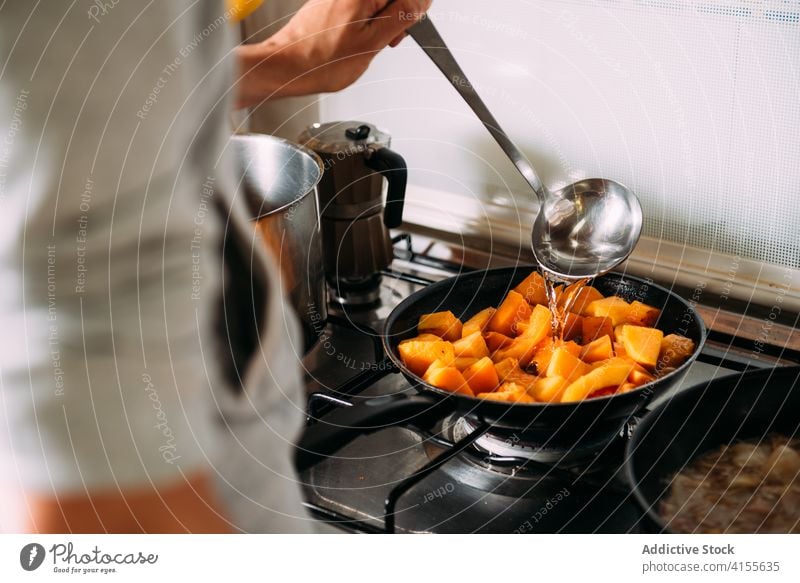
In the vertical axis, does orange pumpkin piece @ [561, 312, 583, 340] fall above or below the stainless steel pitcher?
below

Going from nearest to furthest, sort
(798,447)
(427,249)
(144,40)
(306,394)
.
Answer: (144,40), (798,447), (306,394), (427,249)

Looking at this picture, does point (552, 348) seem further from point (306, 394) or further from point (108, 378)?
point (108, 378)

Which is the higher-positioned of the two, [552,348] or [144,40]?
[144,40]

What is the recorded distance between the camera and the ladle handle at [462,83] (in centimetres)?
66

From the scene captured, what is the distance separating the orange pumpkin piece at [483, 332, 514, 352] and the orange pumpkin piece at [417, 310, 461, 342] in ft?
0.08

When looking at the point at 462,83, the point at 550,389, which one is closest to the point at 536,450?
the point at 550,389

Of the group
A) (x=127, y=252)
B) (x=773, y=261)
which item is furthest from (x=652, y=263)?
(x=127, y=252)

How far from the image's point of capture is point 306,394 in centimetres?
66

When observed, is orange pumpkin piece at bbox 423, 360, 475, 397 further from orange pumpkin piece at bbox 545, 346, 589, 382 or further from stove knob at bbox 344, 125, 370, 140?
stove knob at bbox 344, 125, 370, 140

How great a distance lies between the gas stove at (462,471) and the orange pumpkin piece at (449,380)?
1.0 inches

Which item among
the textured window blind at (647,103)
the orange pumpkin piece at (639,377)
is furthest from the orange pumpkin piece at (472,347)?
the textured window blind at (647,103)

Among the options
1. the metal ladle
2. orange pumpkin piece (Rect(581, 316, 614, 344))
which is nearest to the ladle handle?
the metal ladle

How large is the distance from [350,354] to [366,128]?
0.65 ft

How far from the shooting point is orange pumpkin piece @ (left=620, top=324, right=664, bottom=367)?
0.59m
